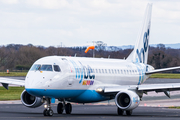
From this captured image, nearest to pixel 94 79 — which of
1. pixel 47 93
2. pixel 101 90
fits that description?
pixel 101 90

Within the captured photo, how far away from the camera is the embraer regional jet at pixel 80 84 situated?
1044 inches

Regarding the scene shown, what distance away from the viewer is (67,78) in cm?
2780

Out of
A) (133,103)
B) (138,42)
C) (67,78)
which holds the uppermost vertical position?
(138,42)

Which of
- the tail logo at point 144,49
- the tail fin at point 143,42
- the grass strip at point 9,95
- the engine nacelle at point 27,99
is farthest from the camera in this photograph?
the grass strip at point 9,95

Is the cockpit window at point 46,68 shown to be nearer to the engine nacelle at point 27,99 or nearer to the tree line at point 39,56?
the engine nacelle at point 27,99

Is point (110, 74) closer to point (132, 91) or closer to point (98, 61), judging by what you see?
point (98, 61)

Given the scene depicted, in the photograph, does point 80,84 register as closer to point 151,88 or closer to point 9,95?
point 151,88

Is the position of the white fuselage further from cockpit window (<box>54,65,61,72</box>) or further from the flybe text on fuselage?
cockpit window (<box>54,65,61,72</box>)

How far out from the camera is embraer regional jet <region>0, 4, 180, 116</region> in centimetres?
2652


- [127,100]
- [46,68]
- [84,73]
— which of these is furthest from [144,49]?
[46,68]

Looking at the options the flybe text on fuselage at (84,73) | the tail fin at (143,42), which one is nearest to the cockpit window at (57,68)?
the flybe text on fuselage at (84,73)

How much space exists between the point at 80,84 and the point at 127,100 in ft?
11.2

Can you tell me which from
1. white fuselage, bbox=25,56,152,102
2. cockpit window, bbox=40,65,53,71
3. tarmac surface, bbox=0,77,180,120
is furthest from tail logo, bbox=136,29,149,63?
cockpit window, bbox=40,65,53,71

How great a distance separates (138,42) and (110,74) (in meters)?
9.42
